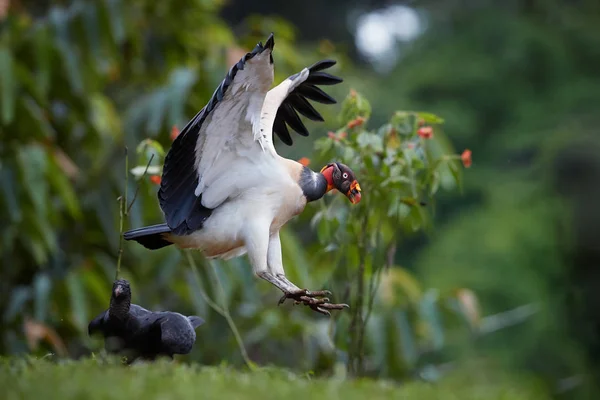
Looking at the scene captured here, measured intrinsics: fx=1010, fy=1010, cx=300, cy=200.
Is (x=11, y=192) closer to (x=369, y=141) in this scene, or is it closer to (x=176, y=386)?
(x=369, y=141)

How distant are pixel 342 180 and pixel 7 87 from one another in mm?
4058

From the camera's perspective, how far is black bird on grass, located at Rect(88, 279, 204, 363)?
474cm

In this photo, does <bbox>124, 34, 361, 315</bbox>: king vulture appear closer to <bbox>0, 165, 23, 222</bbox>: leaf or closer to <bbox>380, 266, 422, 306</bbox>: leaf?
<bbox>0, 165, 23, 222</bbox>: leaf

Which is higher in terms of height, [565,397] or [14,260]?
[14,260]

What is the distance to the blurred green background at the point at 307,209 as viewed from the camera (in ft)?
26.7

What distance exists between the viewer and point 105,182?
888 centimetres

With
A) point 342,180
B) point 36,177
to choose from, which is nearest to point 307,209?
point 36,177

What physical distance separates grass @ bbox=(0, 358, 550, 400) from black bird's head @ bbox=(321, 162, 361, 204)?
107cm

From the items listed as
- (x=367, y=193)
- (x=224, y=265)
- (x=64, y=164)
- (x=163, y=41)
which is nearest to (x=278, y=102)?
(x=367, y=193)

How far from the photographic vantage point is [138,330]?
4.82m

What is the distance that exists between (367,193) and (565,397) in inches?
313

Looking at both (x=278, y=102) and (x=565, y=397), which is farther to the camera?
(x=565, y=397)

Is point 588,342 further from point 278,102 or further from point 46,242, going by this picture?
point 278,102

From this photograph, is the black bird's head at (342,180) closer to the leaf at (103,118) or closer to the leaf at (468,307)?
the leaf at (468,307)
